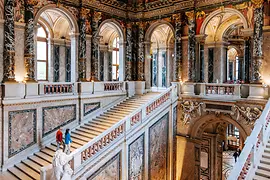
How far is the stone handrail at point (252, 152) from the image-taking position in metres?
6.45

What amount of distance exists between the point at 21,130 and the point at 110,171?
4.50 m

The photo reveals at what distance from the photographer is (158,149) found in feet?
42.4

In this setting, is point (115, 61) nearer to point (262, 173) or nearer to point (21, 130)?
point (21, 130)

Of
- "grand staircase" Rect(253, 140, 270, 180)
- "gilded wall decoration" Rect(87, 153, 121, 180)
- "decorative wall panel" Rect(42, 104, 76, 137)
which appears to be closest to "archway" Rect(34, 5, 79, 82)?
"decorative wall panel" Rect(42, 104, 76, 137)

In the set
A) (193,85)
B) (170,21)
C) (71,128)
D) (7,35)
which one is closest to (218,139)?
(193,85)

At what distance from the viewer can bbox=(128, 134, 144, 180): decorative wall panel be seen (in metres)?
11.0

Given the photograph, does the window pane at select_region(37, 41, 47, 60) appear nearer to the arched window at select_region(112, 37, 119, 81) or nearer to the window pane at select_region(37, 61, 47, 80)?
the window pane at select_region(37, 61, 47, 80)

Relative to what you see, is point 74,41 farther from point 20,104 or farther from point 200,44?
point 200,44

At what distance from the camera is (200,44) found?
A: 45.6 feet

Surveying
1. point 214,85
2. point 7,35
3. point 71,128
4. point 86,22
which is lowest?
point 71,128

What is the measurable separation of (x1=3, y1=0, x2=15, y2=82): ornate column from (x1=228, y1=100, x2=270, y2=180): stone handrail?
9.62m

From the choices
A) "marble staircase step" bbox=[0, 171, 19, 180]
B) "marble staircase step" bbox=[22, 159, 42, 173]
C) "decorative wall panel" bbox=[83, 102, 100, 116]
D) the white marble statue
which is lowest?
"marble staircase step" bbox=[0, 171, 19, 180]

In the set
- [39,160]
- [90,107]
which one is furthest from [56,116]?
[39,160]

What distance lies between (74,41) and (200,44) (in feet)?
24.1
